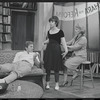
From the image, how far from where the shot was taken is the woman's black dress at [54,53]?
3912mm

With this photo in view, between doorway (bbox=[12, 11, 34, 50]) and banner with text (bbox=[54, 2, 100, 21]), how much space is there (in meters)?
1.08

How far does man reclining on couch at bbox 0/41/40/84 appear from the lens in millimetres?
3328

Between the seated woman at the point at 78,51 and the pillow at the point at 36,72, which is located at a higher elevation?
the seated woman at the point at 78,51

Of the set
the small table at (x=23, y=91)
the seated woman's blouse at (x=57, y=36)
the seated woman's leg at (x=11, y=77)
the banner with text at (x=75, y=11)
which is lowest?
the small table at (x=23, y=91)

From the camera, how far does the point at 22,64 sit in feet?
11.8

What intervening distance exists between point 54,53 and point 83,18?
10.7ft

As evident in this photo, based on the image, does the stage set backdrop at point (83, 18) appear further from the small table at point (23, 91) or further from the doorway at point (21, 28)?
the small table at point (23, 91)

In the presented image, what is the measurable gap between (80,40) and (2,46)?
359 centimetres

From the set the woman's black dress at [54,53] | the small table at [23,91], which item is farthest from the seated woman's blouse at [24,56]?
the small table at [23,91]

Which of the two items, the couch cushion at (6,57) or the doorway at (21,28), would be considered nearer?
the couch cushion at (6,57)

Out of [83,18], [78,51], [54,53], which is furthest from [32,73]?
[83,18]

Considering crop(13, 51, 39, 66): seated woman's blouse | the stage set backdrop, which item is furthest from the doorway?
crop(13, 51, 39, 66): seated woman's blouse

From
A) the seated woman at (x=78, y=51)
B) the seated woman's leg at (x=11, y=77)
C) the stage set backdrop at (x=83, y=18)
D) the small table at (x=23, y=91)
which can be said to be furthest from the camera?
the stage set backdrop at (x=83, y=18)

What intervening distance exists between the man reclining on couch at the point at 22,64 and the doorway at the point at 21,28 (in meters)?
3.90
